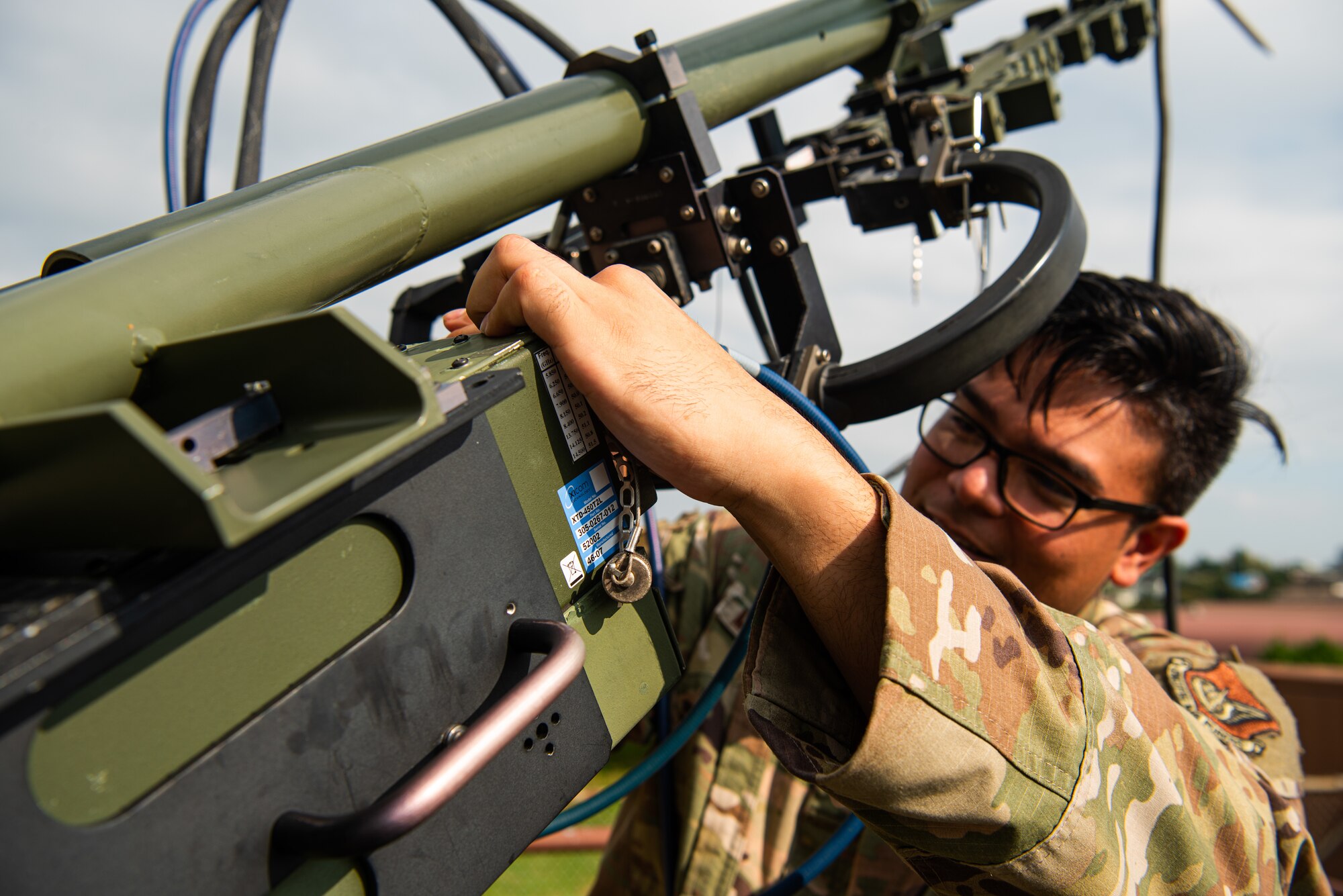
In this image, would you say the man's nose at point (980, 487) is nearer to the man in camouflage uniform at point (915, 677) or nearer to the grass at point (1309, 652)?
the man in camouflage uniform at point (915, 677)

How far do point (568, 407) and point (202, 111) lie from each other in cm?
98

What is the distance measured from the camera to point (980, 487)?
71.9 inches

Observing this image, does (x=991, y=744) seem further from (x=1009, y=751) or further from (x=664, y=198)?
(x=664, y=198)

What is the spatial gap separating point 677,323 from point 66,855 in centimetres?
68

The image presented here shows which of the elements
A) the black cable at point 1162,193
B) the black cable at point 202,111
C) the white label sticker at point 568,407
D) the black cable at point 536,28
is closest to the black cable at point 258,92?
the black cable at point 202,111

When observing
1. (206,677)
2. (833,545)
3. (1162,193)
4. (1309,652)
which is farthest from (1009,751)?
(1309,652)

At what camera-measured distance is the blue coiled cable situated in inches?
42.9

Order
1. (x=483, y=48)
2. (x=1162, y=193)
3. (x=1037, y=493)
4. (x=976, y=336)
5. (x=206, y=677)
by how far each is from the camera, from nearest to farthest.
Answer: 1. (x=206, y=677)
2. (x=976, y=336)
3. (x=483, y=48)
4. (x=1037, y=493)
5. (x=1162, y=193)

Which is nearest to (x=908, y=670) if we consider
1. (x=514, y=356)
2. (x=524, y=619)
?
(x=524, y=619)

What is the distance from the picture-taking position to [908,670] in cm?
94

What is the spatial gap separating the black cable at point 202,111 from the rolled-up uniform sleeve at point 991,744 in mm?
1118

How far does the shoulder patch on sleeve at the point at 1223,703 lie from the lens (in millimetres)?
1582

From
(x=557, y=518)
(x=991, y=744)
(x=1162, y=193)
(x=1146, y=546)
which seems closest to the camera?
(x=557, y=518)

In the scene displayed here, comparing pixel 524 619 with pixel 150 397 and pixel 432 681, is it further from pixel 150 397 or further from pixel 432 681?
pixel 150 397
